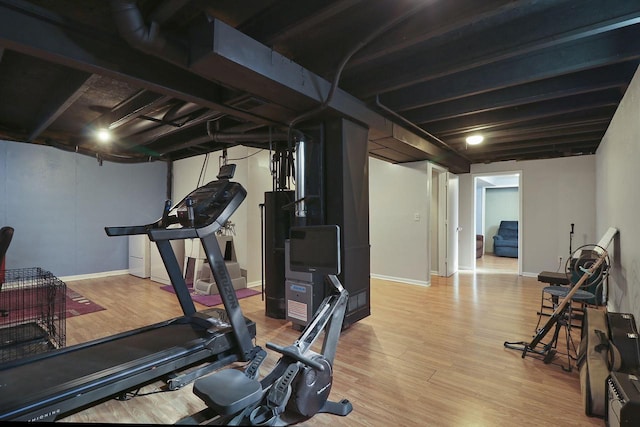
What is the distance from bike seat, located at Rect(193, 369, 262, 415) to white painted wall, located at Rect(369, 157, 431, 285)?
4260 millimetres

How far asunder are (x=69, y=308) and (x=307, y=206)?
338 centimetres

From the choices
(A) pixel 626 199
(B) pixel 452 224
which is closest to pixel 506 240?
(B) pixel 452 224

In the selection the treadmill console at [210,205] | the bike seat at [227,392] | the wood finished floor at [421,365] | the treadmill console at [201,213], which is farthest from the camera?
the treadmill console at [210,205]

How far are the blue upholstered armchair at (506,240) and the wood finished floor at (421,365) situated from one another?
4.60m

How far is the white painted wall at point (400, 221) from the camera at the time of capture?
521 cm

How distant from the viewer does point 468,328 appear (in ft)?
10.9

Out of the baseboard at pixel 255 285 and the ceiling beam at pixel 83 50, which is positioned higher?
the ceiling beam at pixel 83 50

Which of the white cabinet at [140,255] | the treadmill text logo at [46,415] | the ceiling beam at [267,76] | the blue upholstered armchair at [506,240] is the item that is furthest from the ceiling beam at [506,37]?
the blue upholstered armchair at [506,240]

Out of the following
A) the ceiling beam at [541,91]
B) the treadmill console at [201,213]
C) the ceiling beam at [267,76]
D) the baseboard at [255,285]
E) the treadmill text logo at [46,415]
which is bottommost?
the baseboard at [255,285]

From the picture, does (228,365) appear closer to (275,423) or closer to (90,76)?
(275,423)

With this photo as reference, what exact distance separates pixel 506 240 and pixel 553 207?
334cm

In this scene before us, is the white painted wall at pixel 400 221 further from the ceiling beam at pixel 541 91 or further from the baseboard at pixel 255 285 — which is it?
the baseboard at pixel 255 285

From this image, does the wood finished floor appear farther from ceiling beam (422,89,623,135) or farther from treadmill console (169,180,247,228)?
ceiling beam (422,89,623,135)

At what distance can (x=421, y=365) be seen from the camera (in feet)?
8.24
